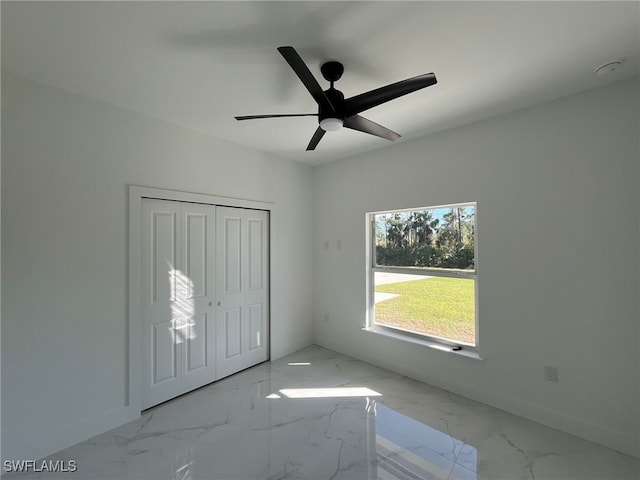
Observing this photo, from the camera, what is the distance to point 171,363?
9.01ft

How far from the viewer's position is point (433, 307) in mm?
3105

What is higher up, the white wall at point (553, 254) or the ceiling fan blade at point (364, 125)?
the ceiling fan blade at point (364, 125)

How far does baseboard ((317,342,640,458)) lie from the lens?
1.99 m

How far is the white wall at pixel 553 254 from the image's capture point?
2012 millimetres

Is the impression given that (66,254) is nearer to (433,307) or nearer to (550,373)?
(433,307)

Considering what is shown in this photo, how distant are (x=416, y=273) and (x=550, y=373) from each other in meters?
1.40

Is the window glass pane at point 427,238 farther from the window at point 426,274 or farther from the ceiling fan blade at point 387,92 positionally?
the ceiling fan blade at point 387,92


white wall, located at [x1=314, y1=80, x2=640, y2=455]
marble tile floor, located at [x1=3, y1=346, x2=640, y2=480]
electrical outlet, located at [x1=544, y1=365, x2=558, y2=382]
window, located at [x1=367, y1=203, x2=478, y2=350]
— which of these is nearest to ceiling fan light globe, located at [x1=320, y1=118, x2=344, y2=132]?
white wall, located at [x1=314, y1=80, x2=640, y2=455]

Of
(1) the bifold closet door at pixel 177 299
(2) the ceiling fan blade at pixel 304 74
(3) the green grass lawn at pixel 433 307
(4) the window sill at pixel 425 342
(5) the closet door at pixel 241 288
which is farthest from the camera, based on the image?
(5) the closet door at pixel 241 288

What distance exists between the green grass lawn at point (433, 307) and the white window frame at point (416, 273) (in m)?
0.05

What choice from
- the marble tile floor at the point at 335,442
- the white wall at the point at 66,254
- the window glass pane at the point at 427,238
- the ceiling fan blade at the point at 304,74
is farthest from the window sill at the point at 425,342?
the white wall at the point at 66,254

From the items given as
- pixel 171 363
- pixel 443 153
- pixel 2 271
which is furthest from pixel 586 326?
pixel 2 271

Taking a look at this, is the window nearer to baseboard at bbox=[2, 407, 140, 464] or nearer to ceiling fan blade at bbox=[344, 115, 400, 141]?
ceiling fan blade at bbox=[344, 115, 400, 141]

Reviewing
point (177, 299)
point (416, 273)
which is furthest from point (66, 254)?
point (416, 273)
